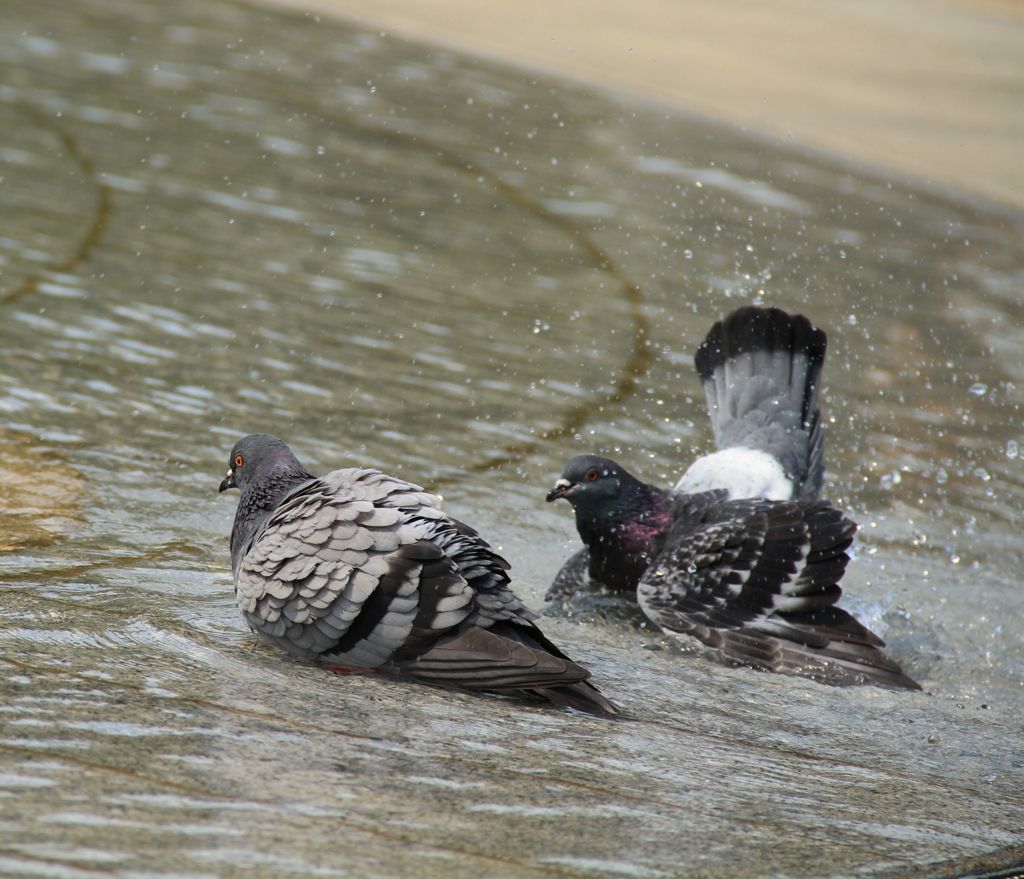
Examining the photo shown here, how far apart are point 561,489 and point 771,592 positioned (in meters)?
0.82

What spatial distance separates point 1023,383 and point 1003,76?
8939 mm

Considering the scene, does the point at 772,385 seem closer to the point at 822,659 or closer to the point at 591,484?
the point at 591,484

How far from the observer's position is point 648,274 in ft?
26.8

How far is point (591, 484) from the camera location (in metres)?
4.57

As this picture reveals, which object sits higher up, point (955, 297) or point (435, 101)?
point (435, 101)

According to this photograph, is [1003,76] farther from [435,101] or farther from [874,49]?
[435,101]

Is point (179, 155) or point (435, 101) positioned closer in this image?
point (179, 155)

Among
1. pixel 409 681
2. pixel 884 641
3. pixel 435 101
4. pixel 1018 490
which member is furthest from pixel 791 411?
pixel 435 101

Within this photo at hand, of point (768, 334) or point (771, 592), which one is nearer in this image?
point (771, 592)

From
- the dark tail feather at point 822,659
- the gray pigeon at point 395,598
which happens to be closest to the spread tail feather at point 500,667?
the gray pigeon at point 395,598

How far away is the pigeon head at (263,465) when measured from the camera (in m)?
3.95

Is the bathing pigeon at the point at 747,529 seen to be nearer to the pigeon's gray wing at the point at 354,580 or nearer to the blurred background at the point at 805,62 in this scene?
the pigeon's gray wing at the point at 354,580

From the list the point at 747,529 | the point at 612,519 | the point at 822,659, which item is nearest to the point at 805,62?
the point at 612,519

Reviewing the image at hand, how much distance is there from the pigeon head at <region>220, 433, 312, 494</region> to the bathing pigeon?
1.01m
